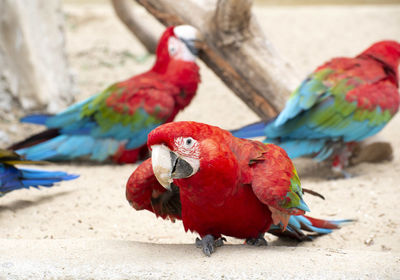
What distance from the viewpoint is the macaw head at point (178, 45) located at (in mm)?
2906

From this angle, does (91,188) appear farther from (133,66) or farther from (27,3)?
(133,66)

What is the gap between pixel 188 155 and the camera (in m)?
1.38

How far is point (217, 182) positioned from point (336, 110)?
1.34 metres

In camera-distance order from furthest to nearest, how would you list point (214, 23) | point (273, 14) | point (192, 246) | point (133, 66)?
1. point (273, 14)
2. point (133, 66)
3. point (214, 23)
4. point (192, 246)

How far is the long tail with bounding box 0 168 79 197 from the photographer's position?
2.18 metres

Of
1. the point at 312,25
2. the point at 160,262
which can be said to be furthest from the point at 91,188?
the point at 312,25

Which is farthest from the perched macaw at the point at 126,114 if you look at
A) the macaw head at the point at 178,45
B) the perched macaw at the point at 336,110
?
the perched macaw at the point at 336,110

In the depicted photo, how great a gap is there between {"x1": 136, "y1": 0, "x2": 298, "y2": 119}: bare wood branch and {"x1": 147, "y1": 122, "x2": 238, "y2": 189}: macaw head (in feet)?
4.82

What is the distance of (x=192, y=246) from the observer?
164 centimetres

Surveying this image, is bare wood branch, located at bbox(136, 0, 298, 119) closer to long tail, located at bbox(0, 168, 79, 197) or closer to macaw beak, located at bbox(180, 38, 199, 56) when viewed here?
macaw beak, located at bbox(180, 38, 199, 56)

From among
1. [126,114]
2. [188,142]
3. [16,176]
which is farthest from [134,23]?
[188,142]

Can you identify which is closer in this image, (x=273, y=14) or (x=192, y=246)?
(x=192, y=246)

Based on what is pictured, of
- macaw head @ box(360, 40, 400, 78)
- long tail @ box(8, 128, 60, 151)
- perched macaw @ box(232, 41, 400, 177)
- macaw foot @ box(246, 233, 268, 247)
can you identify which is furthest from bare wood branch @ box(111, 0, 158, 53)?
macaw foot @ box(246, 233, 268, 247)

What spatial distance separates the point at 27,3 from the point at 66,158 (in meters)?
1.29
